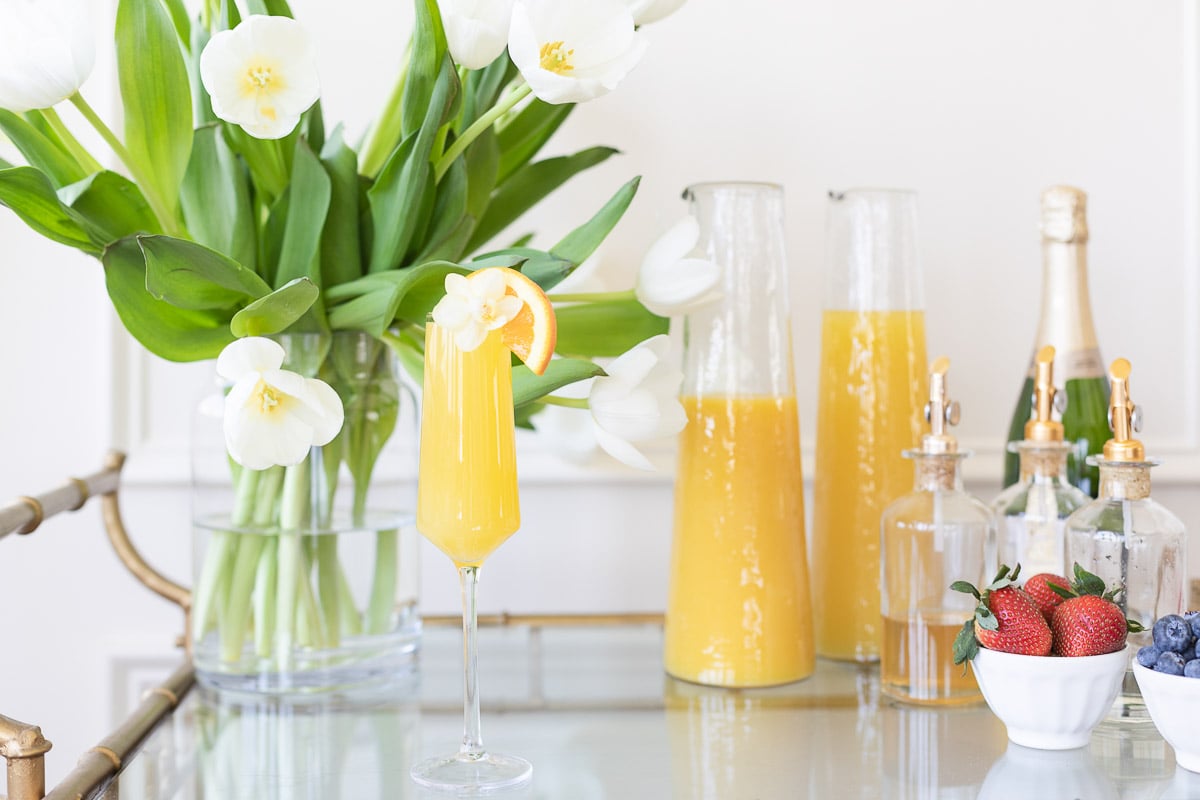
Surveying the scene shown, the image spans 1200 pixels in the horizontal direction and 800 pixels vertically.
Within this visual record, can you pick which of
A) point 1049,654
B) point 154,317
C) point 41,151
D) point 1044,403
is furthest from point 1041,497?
point 41,151

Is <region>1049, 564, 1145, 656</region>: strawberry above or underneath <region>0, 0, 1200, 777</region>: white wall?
underneath

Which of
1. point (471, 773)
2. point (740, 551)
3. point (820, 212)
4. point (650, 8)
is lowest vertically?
point (471, 773)

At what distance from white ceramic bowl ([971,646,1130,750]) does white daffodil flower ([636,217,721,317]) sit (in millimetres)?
320

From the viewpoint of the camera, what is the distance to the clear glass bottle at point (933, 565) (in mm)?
835

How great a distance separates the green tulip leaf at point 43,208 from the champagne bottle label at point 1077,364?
0.77m

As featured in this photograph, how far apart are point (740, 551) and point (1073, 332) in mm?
351

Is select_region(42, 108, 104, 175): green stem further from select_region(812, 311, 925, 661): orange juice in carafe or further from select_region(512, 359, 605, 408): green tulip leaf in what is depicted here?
select_region(812, 311, 925, 661): orange juice in carafe

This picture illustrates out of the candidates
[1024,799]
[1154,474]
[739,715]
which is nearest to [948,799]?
[1024,799]

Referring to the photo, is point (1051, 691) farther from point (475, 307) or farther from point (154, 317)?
point (154, 317)

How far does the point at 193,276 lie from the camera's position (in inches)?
29.3

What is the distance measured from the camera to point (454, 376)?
2.26ft

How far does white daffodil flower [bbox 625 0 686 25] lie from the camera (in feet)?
2.65

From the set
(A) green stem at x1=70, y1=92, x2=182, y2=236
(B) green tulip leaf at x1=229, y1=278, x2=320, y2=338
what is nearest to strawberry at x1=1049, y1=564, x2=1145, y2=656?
(B) green tulip leaf at x1=229, y1=278, x2=320, y2=338

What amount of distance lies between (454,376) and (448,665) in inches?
15.3
